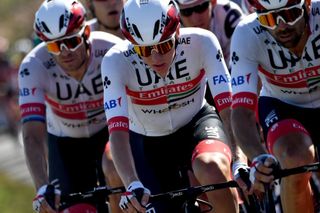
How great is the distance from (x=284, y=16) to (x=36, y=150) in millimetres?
2769

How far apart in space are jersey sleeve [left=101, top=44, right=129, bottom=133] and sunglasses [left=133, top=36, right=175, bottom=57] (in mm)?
385

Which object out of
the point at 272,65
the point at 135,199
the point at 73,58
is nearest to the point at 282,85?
the point at 272,65

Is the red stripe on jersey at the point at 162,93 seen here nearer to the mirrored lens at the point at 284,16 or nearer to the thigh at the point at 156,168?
the thigh at the point at 156,168

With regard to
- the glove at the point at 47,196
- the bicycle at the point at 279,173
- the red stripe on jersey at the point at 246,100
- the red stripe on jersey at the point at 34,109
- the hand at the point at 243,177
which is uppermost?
the red stripe on jersey at the point at 34,109

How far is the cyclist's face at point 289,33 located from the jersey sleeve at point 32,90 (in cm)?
254

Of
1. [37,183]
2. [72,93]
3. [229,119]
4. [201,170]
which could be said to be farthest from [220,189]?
[72,93]

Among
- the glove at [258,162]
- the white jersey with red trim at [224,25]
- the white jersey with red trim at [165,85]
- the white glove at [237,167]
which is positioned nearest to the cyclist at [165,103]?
the white jersey with red trim at [165,85]

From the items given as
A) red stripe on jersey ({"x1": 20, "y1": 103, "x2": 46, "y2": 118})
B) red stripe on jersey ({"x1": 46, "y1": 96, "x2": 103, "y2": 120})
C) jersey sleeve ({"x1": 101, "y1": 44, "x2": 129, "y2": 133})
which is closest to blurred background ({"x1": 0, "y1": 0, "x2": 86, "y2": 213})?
red stripe on jersey ({"x1": 46, "y1": 96, "x2": 103, "y2": 120})

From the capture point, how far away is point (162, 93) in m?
9.08

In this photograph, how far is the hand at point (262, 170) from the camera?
7.38 metres

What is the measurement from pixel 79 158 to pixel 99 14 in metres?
2.03

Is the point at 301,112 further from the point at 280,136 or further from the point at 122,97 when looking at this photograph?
the point at 122,97

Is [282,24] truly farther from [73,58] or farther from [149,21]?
[73,58]

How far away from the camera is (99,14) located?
38.0 feet
